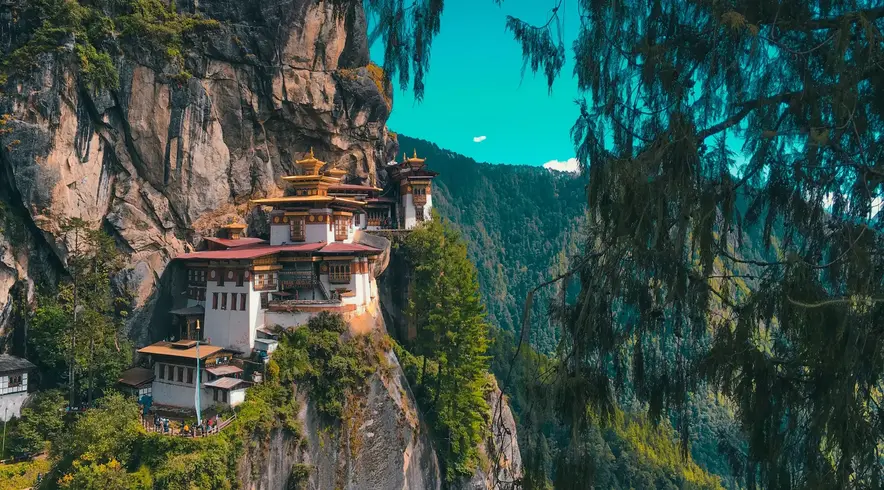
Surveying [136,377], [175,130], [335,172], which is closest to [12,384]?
[136,377]

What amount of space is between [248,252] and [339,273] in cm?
429

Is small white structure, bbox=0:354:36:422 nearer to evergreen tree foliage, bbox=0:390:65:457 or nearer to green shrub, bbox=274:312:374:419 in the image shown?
evergreen tree foliage, bbox=0:390:65:457

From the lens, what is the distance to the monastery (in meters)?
23.0

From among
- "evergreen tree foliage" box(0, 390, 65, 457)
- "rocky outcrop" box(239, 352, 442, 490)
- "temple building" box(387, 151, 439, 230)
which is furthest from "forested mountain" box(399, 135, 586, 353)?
"evergreen tree foliage" box(0, 390, 65, 457)

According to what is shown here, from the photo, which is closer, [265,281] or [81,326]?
[81,326]

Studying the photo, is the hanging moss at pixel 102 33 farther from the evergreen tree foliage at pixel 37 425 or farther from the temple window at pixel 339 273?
the evergreen tree foliage at pixel 37 425

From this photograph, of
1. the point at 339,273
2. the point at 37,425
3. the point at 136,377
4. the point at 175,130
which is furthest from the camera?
the point at 175,130

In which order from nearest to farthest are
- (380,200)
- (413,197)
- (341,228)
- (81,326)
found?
(81,326) → (341,228) → (413,197) → (380,200)

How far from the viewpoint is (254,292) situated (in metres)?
25.3

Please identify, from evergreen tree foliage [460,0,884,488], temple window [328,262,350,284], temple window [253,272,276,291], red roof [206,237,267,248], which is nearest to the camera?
evergreen tree foliage [460,0,884,488]

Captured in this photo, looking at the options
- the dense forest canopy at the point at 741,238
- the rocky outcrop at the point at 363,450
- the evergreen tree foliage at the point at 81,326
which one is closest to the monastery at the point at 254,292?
the evergreen tree foliage at the point at 81,326

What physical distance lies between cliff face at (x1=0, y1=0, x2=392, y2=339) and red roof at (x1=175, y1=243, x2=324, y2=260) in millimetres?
A: 2875

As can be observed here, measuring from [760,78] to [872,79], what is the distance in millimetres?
933

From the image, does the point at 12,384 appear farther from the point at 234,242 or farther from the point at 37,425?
the point at 234,242
